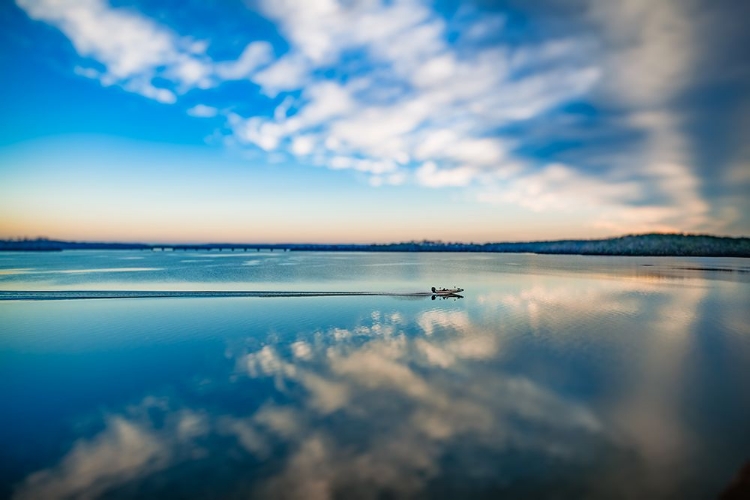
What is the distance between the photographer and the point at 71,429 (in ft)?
27.4

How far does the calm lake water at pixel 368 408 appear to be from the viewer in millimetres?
6512

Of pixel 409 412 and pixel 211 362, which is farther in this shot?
pixel 211 362

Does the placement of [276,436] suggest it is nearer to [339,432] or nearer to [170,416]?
[339,432]

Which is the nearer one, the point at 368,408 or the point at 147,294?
the point at 368,408

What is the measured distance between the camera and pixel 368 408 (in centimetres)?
925

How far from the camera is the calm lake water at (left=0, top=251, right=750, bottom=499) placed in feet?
21.4

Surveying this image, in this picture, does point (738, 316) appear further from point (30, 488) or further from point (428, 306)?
point (30, 488)

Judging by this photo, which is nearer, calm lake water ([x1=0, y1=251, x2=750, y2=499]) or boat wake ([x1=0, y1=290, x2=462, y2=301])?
calm lake water ([x1=0, y1=251, x2=750, y2=499])

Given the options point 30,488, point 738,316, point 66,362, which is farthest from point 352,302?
point 738,316

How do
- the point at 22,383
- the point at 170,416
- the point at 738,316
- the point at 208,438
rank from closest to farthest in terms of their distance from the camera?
1. the point at 208,438
2. the point at 170,416
3. the point at 22,383
4. the point at 738,316

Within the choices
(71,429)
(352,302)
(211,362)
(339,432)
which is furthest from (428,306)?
(71,429)

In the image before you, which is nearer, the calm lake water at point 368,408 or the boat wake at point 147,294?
the calm lake water at point 368,408

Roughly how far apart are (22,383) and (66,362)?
2153 millimetres

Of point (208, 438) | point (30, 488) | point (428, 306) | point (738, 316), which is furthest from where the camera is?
point (428, 306)
